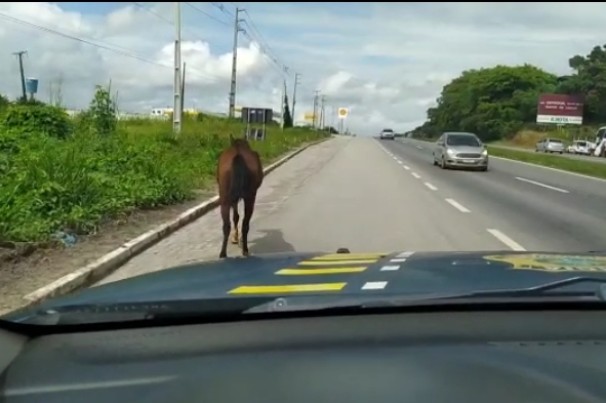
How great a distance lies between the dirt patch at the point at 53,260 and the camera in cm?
783

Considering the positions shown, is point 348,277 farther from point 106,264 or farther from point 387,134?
point 387,134

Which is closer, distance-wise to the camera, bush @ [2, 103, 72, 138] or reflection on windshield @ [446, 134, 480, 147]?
bush @ [2, 103, 72, 138]

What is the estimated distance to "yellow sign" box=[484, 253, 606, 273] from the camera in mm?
2877

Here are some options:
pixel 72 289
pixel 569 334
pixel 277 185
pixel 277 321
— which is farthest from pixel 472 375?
pixel 277 185

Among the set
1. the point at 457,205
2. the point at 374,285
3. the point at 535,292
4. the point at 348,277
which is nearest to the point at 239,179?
the point at 348,277

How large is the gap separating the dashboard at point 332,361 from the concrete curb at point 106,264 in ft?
16.5

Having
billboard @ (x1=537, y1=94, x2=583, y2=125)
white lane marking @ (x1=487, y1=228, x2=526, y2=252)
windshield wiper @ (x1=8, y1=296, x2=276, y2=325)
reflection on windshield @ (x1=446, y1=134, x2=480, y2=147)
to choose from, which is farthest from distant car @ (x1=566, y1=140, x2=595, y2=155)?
windshield wiper @ (x1=8, y1=296, x2=276, y2=325)

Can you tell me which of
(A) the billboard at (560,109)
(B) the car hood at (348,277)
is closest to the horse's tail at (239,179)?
(B) the car hood at (348,277)

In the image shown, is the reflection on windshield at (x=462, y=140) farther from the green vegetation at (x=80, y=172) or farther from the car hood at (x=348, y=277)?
the car hood at (x=348, y=277)

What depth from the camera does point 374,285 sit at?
2.58 meters

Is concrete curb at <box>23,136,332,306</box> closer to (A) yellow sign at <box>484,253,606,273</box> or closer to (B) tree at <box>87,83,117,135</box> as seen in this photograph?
(A) yellow sign at <box>484,253,606,273</box>

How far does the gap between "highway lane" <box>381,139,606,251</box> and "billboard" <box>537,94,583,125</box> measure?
60530 millimetres

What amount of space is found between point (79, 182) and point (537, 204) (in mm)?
9649

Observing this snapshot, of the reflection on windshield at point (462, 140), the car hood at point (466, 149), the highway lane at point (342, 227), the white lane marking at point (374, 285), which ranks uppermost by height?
the white lane marking at point (374, 285)
